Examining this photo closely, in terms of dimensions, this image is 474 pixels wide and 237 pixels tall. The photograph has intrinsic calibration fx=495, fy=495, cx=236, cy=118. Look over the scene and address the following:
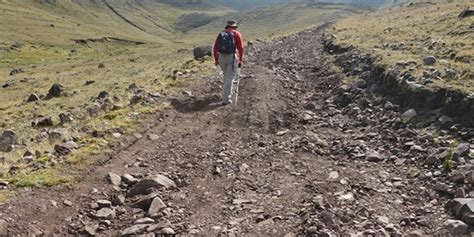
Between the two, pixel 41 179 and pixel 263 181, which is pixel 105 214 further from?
pixel 263 181

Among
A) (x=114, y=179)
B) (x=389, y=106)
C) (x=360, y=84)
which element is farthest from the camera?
(x=360, y=84)

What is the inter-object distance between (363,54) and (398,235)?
66.1ft

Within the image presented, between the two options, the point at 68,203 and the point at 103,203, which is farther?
the point at 103,203

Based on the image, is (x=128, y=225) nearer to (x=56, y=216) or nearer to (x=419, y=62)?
(x=56, y=216)

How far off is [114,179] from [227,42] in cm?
989

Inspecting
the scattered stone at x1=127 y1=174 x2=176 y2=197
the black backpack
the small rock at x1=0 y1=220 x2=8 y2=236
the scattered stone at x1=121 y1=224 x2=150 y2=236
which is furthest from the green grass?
the black backpack

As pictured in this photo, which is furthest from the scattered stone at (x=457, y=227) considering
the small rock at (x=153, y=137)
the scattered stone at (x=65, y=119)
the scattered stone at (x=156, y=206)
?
the scattered stone at (x=65, y=119)

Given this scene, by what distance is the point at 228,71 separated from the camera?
19828 millimetres

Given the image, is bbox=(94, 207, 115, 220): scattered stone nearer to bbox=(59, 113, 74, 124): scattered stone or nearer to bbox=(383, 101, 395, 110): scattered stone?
bbox=(59, 113, 74, 124): scattered stone

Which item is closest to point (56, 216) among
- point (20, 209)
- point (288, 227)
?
point (20, 209)

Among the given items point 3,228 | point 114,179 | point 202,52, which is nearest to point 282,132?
point 114,179

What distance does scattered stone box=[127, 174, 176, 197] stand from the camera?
1053 cm

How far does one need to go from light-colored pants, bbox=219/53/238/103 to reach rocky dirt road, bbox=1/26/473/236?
2050 mm

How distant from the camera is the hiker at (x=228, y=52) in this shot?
19516 mm
